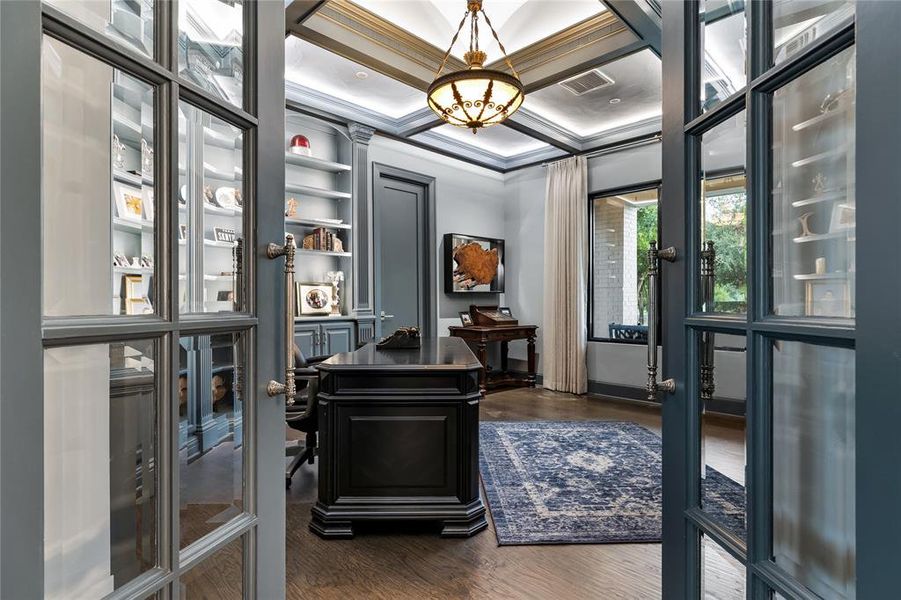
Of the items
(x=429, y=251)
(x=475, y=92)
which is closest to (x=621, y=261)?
(x=429, y=251)

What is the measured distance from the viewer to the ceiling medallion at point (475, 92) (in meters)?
2.79

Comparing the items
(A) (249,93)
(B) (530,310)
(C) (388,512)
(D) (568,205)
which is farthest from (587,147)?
(A) (249,93)

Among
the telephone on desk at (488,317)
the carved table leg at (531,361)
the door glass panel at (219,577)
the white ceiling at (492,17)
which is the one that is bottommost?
the carved table leg at (531,361)

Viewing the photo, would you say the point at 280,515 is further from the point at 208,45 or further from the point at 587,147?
the point at 587,147

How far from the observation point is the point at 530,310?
6.31 metres

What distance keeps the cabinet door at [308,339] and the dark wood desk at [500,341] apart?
6.24 feet

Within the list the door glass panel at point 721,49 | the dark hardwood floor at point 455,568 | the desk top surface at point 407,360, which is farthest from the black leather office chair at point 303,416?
the door glass panel at point 721,49

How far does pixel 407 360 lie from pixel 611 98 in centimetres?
359

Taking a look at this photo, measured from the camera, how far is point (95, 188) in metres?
0.68

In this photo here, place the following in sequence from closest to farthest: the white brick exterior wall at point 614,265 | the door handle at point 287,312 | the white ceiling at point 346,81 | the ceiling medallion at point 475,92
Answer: the door handle at point 287,312 → the ceiling medallion at point 475,92 → the white ceiling at point 346,81 → the white brick exterior wall at point 614,265

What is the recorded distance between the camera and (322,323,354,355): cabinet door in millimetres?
4472

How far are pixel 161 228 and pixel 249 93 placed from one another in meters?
0.38

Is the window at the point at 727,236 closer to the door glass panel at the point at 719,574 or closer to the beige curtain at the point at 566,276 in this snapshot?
the door glass panel at the point at 719,574
